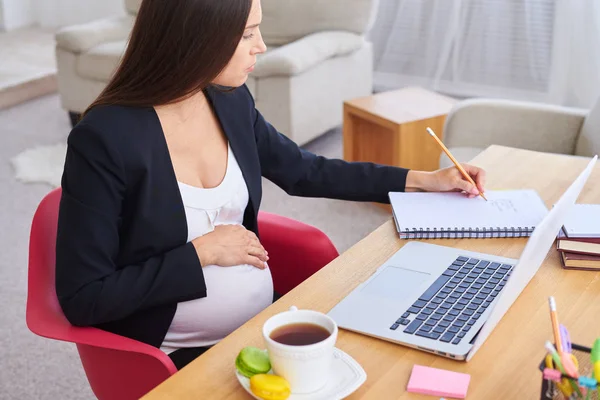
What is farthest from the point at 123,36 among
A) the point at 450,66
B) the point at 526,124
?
the point at 526,124

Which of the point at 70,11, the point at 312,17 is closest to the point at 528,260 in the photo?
the point at 312,17

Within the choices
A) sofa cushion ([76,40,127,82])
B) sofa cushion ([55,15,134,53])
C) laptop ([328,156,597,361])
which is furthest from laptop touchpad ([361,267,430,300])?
sofa cushion ([55,15,134,53])

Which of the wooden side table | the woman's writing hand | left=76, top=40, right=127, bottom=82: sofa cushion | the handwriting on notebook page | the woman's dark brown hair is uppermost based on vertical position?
the woman's dark brown hair

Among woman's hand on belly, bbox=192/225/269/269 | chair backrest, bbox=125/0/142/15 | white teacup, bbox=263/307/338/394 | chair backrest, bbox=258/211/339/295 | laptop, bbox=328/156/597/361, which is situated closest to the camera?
white teacup, bbox=263/307/338/394

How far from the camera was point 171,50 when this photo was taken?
4.29 ft

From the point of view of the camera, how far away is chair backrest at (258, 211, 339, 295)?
166cm

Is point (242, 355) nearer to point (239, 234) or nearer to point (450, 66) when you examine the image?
point (239, 234)

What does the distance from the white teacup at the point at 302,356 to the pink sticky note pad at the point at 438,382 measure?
110 millimetres

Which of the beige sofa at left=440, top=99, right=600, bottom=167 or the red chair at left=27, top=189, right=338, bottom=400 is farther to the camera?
the beige sofa at left=440, top=99, right=600, bottom=167

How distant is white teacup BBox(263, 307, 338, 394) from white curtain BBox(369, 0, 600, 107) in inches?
128

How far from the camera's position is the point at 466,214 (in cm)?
151

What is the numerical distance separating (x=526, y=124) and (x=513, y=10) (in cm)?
183

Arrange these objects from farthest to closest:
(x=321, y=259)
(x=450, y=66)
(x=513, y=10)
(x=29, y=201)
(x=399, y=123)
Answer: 1. (x=450, y=66)
2. (x=513, y=10)
3. (x=29, y=201)
4. (x=399, y=123)
5. (x=321, y=259)

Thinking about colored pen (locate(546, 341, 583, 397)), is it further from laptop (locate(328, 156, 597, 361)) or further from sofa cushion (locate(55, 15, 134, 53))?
sofa cushion (locate(55, 15, 134, 53))
